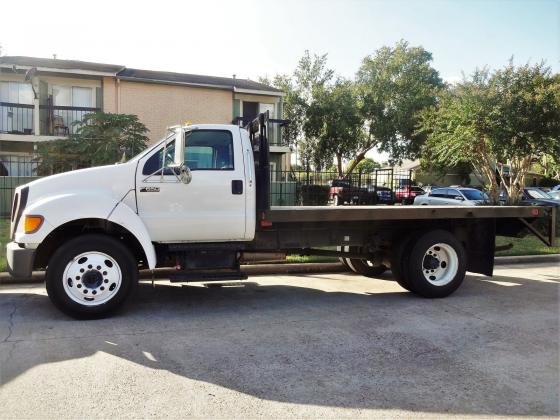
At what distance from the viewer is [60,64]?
20.9 m

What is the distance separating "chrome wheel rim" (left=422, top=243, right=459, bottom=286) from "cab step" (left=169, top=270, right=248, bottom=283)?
9.12ft

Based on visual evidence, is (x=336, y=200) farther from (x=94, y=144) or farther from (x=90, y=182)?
(x=90, y=182)

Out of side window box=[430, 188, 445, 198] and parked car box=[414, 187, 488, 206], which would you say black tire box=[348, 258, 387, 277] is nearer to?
parked car box=[414, 187, 488, 206]

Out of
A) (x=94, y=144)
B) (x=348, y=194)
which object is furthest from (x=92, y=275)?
(x=94, y=144)

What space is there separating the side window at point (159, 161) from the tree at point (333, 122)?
29.8 m

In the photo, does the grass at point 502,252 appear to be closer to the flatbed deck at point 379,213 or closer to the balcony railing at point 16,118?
the flatbed deck at point 379,213

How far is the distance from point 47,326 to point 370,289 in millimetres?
4593

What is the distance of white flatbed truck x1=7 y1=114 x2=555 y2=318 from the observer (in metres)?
5.52

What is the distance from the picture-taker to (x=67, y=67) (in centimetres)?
2086

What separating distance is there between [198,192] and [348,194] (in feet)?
35.4

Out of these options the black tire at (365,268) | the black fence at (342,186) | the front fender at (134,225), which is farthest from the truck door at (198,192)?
the black fence at (342,186)

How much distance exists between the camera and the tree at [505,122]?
15.9m

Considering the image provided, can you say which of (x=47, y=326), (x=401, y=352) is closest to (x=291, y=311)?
(x=401, y=352)

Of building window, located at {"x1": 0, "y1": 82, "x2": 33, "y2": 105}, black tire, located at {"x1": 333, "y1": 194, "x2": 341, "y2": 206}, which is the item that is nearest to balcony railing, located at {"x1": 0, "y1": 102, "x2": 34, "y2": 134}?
building window, located at {"x1": 0, "y1": 82, "x2": 33, "y2": 105}
